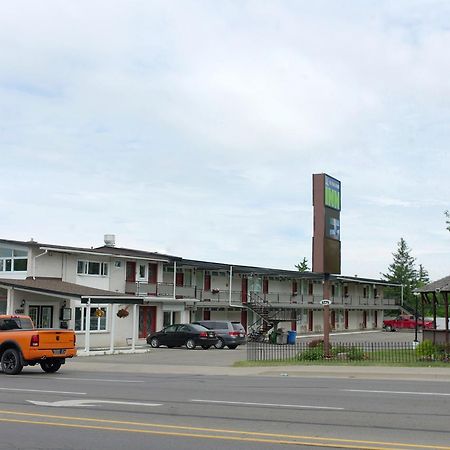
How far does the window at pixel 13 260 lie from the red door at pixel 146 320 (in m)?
9.58

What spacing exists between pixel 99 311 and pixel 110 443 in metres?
29.5

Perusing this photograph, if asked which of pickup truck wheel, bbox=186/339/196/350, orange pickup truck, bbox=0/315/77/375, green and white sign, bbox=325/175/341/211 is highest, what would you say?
green and white sign, bbox=325/175/341/211

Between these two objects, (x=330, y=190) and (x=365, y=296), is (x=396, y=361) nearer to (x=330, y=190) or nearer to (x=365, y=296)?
(x=330, y=190)

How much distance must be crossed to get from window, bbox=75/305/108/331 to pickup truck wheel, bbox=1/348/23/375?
58.3 feet

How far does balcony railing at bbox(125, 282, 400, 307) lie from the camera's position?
47312 mm

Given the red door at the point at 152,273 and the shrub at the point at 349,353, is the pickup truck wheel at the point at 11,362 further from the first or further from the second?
the red door at the point at 152,273

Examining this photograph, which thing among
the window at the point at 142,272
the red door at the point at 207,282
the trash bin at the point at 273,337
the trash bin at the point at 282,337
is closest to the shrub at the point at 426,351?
the trash bin at the point at 273,337

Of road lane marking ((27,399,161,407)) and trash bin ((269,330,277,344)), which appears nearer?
road lane marking ((27,399,161,407))

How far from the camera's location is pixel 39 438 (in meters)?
10.2

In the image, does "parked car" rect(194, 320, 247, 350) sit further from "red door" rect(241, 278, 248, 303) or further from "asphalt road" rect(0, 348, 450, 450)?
"asphalt road" rect(0, 348, 450, 450)

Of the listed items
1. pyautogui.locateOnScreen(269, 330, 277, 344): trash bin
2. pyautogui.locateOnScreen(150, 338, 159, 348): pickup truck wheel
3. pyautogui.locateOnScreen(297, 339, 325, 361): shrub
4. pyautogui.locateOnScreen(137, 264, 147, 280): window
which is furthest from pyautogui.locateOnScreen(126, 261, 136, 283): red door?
pyautogui.locateOnScreen(297, 339, 325, 361): shrub

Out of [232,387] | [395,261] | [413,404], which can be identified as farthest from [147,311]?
[395,261]

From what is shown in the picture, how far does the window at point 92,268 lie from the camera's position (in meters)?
43.8

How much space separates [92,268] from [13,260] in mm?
5031
